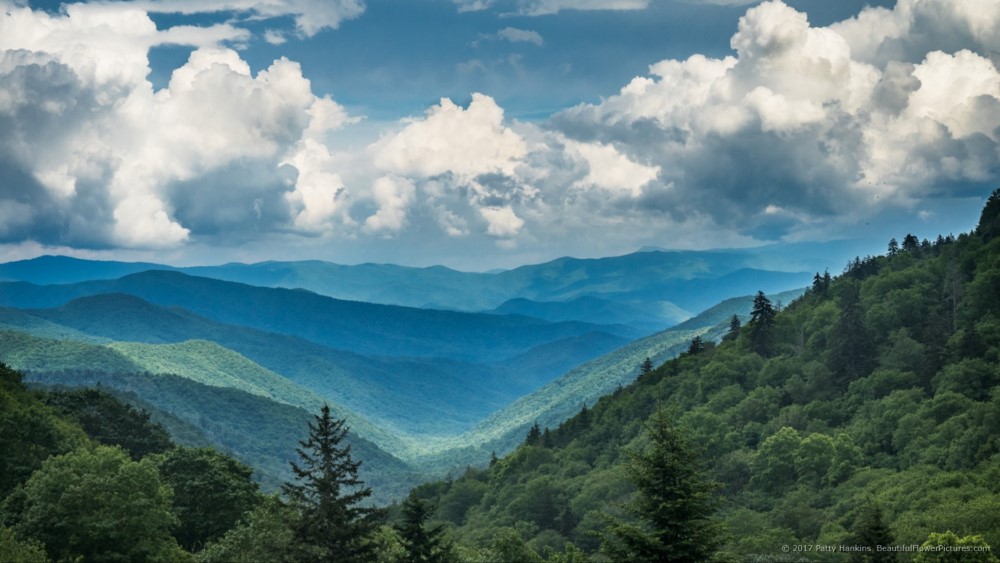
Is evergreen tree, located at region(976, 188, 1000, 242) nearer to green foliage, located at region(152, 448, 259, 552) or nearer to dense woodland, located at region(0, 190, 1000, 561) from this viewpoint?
dense woodland, located at region(0, 190, 1000, 561)

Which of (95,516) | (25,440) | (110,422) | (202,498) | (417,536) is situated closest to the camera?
(417,536)

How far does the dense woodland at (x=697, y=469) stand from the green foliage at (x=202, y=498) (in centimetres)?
19

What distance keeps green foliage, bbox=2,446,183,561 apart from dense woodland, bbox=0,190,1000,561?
0.47 ft

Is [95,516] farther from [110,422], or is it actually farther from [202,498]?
[110,422]

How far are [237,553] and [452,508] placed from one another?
122995mm

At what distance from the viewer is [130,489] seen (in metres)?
59.4

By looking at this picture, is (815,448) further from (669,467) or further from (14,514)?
(14,514)

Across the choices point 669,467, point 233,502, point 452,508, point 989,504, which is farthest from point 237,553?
point 452,508

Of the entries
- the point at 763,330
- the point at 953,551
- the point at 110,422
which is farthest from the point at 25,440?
the point at 763,330

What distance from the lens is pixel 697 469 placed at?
45.1 meters

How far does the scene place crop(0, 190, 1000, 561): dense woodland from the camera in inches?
1938

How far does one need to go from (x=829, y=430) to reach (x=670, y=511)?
102m

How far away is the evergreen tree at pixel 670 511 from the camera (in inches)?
1586

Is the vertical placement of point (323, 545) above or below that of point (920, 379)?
below
